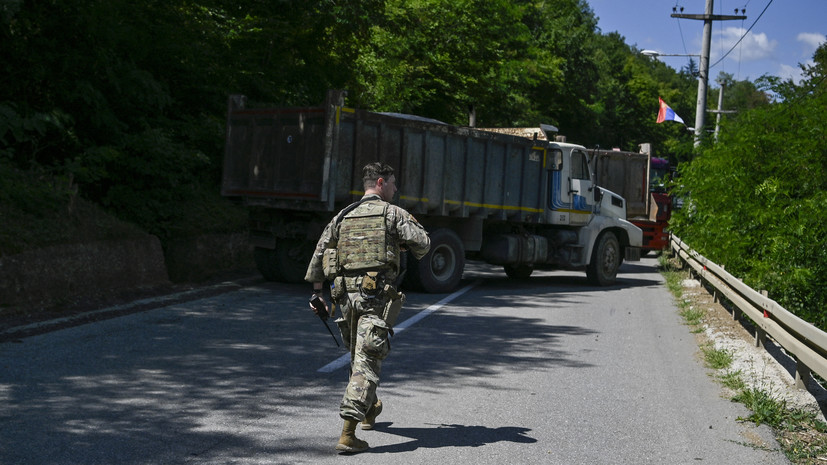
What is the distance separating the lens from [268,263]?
45.9 feet

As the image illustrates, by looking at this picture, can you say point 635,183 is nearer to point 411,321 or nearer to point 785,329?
point 411,321

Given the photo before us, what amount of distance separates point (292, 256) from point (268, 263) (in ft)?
1.36

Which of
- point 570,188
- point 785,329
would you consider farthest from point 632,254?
point 785,329

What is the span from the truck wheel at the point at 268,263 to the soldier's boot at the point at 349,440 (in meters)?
8.92

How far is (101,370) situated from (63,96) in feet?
24.5

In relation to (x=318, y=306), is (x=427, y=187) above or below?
above

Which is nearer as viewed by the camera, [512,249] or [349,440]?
[349,440]

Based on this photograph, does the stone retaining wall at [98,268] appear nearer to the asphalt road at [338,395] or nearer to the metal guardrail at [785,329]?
the asphalt road at [338,395]

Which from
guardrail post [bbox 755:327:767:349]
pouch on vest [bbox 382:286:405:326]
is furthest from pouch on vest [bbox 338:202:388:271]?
guardrail post [bbox 755:327:767:349]

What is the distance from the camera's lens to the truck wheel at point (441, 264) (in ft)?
45.2

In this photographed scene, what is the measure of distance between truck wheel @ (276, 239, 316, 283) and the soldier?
8164mm

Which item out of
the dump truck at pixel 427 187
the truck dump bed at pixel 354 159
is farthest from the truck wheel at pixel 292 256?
the truck dump bed at pixel 354 159

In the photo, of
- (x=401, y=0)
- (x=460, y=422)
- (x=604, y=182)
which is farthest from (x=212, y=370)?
(x=401, y=0)

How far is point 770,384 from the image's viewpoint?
24.0 feet
